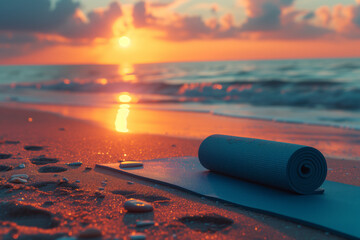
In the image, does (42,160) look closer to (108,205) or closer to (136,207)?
(108,205)

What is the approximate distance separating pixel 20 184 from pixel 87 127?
4.05 m

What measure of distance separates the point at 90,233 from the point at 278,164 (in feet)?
5.51

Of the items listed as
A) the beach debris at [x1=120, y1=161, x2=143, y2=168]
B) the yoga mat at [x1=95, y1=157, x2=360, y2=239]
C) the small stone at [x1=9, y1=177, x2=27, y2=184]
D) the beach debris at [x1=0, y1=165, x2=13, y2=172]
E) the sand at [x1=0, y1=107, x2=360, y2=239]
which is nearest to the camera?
the sand at [x1=0, y1=107, x2=360, y2=239]

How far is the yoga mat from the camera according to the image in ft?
8.55

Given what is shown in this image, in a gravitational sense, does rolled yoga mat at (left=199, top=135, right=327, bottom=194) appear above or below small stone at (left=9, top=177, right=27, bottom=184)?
above

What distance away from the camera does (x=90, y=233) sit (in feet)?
7.12

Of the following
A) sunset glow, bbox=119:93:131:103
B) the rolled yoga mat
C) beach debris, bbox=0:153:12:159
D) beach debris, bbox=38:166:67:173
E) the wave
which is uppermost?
the wave

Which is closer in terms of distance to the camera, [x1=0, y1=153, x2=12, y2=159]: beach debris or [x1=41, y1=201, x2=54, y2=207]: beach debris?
[x1=41, y1=201, x2=54, y2=207]: beach debris

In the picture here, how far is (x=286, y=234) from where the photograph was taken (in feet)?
7.97

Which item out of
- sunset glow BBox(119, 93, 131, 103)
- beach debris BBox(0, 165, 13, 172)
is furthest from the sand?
sunset glow BBox(119, 93, 131, 103)

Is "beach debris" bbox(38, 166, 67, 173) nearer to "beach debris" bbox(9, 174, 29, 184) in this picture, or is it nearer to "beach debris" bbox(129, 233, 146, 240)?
"beach debris" bbox(9, 174, 29, 184)

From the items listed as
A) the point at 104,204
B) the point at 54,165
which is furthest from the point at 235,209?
the point at 54,165

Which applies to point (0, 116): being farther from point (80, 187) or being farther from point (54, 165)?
point (80, 187)

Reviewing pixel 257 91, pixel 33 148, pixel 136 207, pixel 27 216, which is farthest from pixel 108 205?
pixel 257 91
